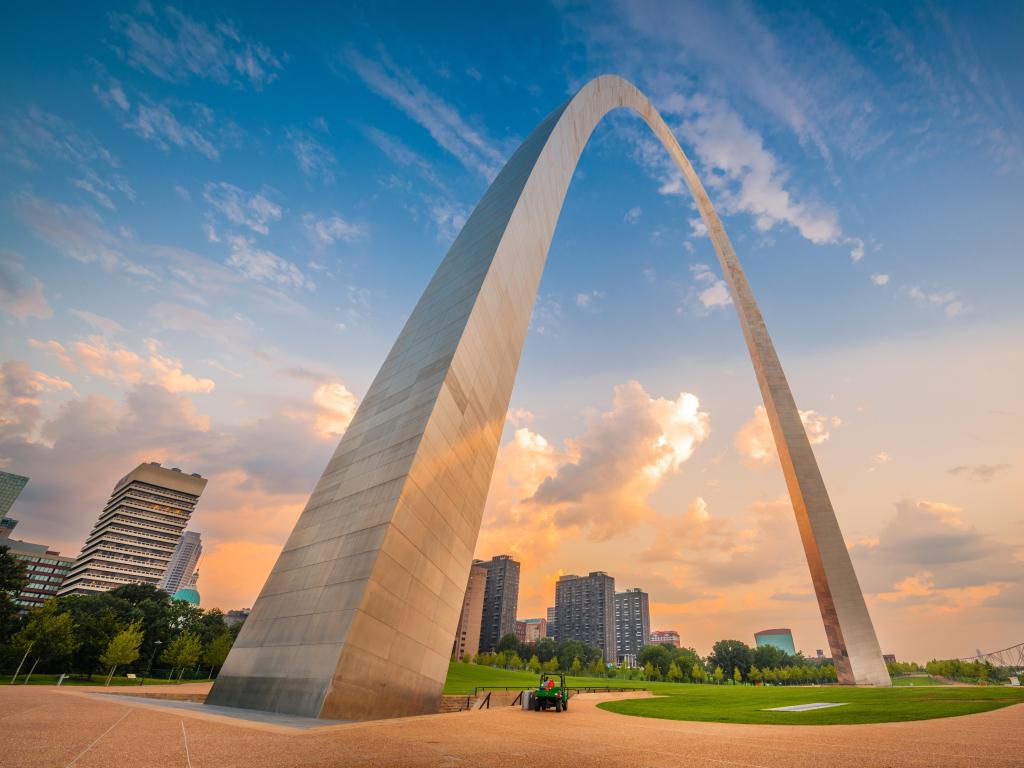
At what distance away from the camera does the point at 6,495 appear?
170375mm

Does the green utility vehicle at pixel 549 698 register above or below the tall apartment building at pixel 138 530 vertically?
below

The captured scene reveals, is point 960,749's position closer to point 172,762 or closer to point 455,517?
point 172,762

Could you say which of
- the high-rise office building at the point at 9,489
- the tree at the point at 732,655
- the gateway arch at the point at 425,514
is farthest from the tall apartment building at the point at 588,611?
the high-rise office building at the point at 9,489

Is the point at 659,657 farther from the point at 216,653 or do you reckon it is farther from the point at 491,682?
the point at 216,653

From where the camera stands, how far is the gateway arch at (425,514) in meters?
11.8

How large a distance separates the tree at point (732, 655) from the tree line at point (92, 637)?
83.4 metres

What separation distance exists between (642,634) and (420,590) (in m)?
200

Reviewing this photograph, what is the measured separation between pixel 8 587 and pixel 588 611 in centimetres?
15505

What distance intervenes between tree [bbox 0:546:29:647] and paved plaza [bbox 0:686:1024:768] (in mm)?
44145

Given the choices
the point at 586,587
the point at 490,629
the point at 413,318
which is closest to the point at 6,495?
the point at 490,629

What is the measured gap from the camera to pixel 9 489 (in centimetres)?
17100

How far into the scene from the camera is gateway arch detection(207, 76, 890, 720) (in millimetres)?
11820

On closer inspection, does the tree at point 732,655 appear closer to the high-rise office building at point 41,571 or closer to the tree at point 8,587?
the tree at point 8,587

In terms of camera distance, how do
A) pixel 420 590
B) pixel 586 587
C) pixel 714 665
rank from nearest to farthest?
pixel 420 590
pixel 714 665
pixel 586 587
